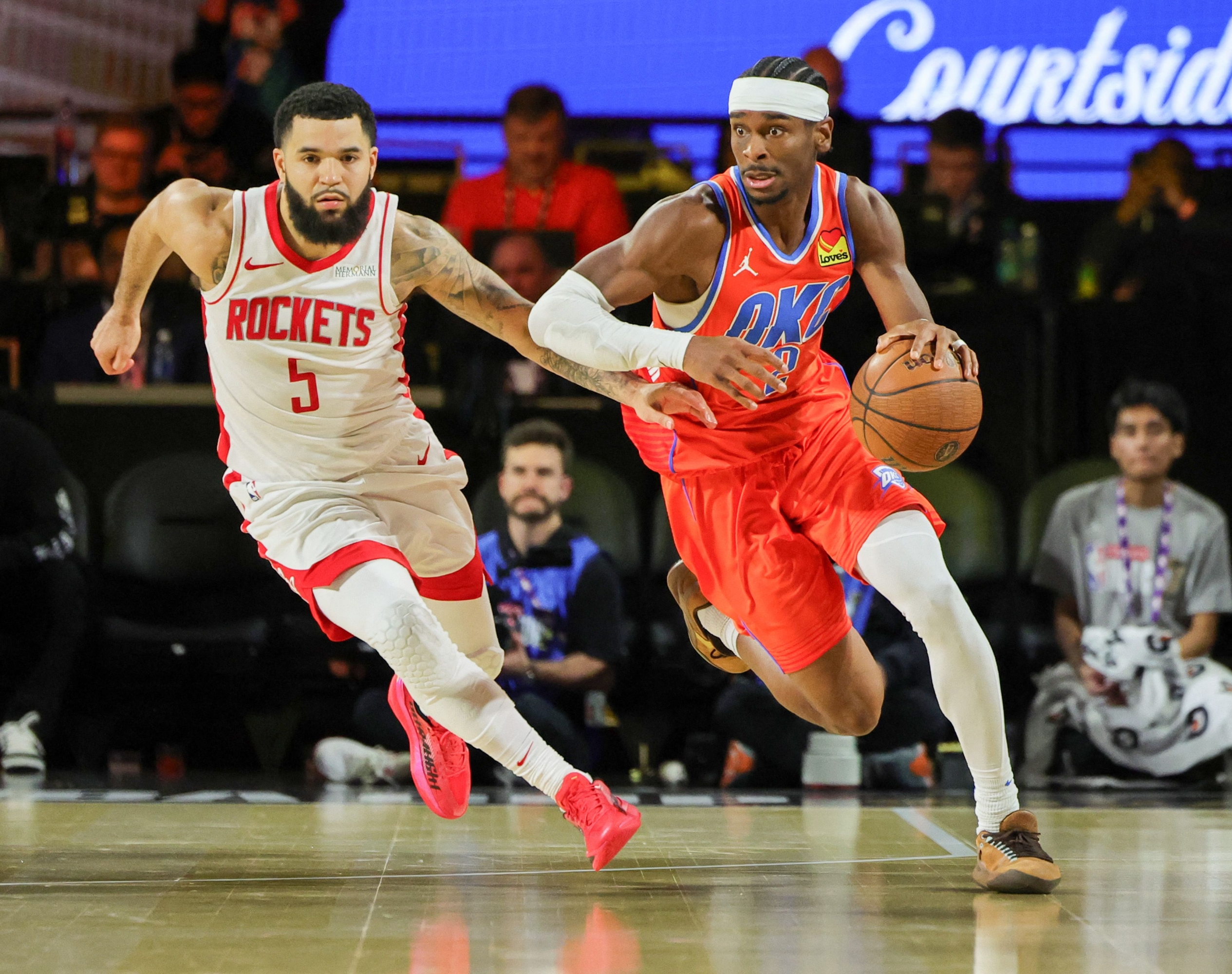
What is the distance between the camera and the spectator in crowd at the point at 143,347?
6.57m

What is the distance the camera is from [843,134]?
6957 millimetres

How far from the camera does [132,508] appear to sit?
6.46 metres

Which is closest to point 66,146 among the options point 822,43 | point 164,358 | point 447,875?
point 164,358

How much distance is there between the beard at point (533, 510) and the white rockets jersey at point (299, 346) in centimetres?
192

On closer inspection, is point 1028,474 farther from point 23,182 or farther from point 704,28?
Result: point 23,182

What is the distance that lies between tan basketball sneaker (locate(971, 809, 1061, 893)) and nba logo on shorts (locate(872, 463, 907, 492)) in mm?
798

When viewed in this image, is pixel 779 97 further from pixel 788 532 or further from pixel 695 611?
pixel 695 611

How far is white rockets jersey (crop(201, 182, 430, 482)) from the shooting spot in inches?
151

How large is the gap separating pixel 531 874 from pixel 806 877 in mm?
664

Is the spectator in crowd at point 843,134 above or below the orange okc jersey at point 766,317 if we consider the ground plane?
above

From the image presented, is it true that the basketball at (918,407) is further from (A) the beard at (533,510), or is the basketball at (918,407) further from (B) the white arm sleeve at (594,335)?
(A) the beard at (533,510)

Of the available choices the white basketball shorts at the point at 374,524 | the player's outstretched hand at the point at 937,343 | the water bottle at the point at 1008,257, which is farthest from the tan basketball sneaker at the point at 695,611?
the water bottle at the point at 1008,257

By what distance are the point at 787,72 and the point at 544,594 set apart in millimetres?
2724

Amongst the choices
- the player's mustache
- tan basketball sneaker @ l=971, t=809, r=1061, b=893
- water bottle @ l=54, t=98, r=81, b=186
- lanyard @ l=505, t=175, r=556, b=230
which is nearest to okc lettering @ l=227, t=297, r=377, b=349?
the player's mustache
